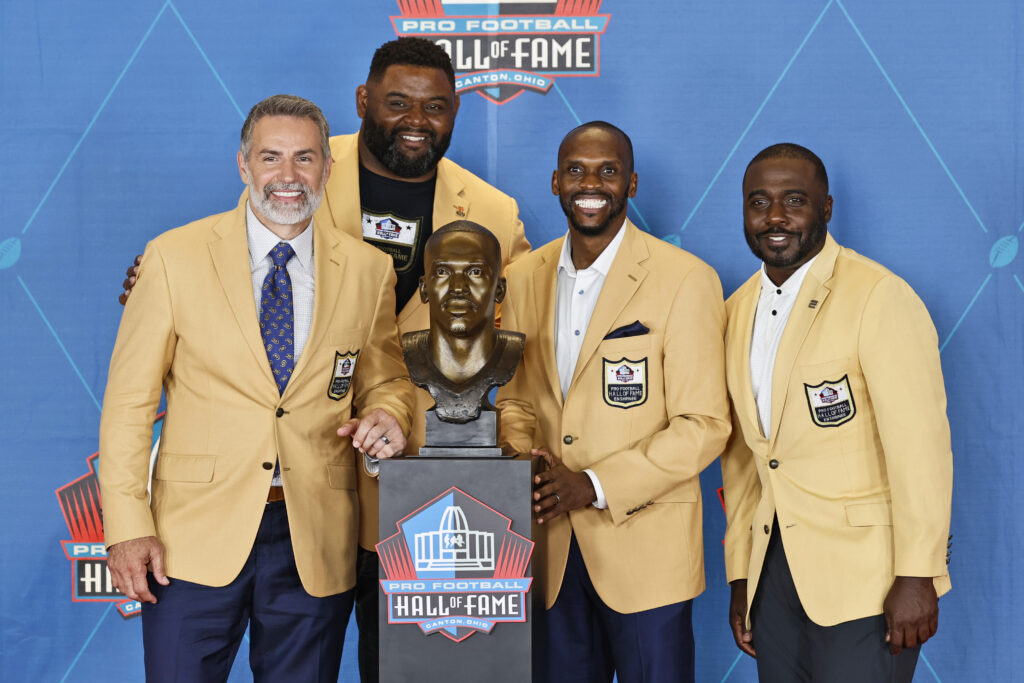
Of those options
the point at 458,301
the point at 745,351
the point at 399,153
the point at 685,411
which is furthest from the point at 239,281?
the point at 745,351

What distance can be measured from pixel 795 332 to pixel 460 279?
3.02 ft

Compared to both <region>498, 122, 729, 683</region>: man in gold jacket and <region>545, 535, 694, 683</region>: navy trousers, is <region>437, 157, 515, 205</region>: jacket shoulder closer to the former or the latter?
<region>498, 122, 729, 683</region>: man in gold jacket

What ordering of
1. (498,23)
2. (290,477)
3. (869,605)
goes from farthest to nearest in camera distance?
(498,23) < (290,477) < (869,605)

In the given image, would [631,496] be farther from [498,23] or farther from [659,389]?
[498,23]

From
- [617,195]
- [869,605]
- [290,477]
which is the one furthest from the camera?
[617,195]

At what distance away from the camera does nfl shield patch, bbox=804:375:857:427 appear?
2.59m

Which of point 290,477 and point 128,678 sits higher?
point 290,477

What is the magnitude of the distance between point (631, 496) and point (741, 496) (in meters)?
0.43

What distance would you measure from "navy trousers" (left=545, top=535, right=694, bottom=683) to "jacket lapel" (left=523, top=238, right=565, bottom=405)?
48 cm

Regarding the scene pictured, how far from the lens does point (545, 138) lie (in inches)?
152

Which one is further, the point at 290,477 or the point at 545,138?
the point at 545,138

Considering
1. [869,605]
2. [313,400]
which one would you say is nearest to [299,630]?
[313,400]

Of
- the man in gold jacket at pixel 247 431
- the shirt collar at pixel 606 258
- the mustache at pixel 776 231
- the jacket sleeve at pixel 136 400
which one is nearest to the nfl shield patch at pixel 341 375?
the man in gold jacket at pixel 247 431

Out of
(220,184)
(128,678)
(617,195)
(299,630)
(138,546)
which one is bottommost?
(128,678)
